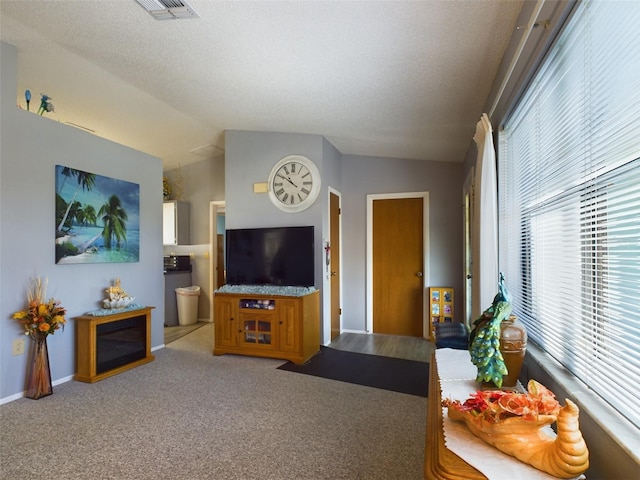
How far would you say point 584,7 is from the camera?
45.8 inches

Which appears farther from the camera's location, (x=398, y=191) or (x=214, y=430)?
(x=398, y=191)

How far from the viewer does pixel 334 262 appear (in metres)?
4.74

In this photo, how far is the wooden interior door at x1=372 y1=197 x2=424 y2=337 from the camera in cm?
475

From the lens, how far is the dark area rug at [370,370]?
3020mm

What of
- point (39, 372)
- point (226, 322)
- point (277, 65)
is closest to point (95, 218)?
point (39, 372)

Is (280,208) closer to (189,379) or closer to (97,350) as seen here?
(189,379)

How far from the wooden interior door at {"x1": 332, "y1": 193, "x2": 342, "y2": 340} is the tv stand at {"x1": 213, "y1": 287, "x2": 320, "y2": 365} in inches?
26.1

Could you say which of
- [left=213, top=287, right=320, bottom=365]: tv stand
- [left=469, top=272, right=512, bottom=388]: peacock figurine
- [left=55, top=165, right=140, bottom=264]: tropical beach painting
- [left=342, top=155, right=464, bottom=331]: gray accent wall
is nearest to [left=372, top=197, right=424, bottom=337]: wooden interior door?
[left=342, top=155, right=464, bottom=331]: gray accent wall

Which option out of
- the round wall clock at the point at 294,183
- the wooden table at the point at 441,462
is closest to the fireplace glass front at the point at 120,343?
the round wall clock at the point at 294,183

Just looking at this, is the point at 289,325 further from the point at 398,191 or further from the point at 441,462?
the point at 441,462

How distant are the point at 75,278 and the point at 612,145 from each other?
397 cm

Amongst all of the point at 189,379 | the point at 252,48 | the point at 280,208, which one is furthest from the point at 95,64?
the point at 189,379

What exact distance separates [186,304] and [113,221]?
225 cm

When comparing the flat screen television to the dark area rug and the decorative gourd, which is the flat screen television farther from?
the decorative gourd
